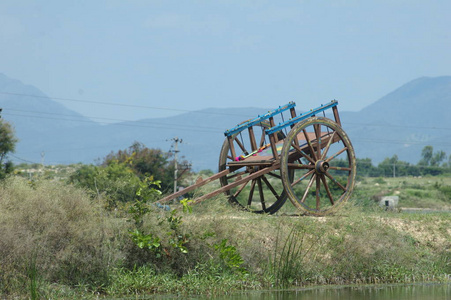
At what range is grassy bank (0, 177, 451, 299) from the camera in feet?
43.5

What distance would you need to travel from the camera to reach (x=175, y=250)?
1429 cm

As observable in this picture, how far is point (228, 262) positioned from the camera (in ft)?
46.5

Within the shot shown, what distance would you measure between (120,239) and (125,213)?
764 millimetres

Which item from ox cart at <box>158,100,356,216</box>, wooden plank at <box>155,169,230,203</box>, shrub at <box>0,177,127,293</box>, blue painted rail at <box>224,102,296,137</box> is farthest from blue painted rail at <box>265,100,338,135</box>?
shrub at <box>0,177,127,293</box>

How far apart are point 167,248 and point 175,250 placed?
17 centimetres

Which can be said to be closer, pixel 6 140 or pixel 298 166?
pixel 298 166

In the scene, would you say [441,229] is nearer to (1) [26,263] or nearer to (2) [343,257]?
(2) [343,257]

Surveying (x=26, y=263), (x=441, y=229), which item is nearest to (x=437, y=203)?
(x=441, y=229)

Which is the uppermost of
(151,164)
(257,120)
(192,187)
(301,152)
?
(257,120)

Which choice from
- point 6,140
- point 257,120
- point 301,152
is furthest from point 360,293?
point 6,140

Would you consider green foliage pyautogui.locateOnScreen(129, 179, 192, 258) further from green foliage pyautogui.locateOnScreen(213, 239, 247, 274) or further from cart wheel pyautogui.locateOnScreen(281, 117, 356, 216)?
cart wheel pyautogui.locateOnScreen(281, 117, 356, 216)

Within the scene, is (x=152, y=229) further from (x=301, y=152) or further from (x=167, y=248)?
(x=301, y=152)

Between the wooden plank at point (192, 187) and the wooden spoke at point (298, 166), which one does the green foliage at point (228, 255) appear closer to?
the wooden plank at point (192, 187)

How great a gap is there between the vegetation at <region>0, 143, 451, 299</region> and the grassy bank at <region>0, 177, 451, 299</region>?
0.02 metres
